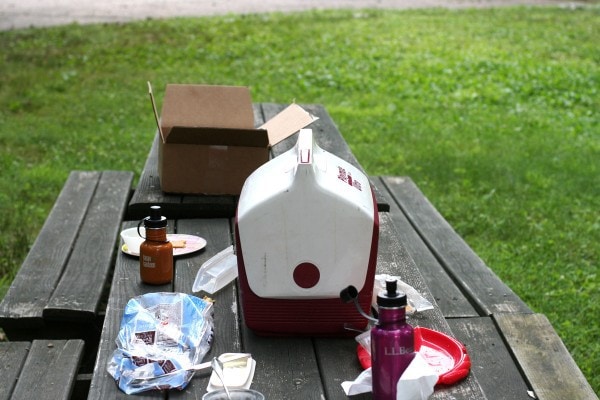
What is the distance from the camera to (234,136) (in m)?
3.39

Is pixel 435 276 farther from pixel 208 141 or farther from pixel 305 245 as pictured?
pixel 305 245

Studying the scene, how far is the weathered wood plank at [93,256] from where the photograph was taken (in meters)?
3.23

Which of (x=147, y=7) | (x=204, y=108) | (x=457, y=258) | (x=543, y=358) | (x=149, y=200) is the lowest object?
(x=147, y=7)

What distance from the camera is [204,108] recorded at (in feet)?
12.0

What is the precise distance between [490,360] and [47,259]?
6.13ft

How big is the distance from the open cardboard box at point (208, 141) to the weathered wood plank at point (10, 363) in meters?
0.79

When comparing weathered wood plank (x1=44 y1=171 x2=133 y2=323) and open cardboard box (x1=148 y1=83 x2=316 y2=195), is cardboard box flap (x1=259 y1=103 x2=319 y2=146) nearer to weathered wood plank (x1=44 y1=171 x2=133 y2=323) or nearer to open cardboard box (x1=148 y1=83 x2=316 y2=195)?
open cardboard box (x1=148 y1=83 x2=316 y2=195)

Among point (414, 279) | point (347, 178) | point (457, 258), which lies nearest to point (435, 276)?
point (457, 258)

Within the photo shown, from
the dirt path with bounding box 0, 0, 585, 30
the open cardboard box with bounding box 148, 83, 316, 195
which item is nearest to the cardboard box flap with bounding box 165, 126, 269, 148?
the open cardboard box with bounding box 148, 83, 316, 195

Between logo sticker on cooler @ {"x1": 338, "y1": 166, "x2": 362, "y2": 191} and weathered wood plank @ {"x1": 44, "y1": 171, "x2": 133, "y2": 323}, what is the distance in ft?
4.28

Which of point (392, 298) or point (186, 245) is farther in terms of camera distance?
point (186, 245)

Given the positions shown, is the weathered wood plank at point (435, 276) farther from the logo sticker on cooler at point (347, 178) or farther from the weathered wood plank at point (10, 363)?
the weathered wood plank at point (10, 363)

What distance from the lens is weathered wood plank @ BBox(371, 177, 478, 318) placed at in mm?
3330

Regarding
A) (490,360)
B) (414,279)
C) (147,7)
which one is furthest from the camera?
(147,7)
